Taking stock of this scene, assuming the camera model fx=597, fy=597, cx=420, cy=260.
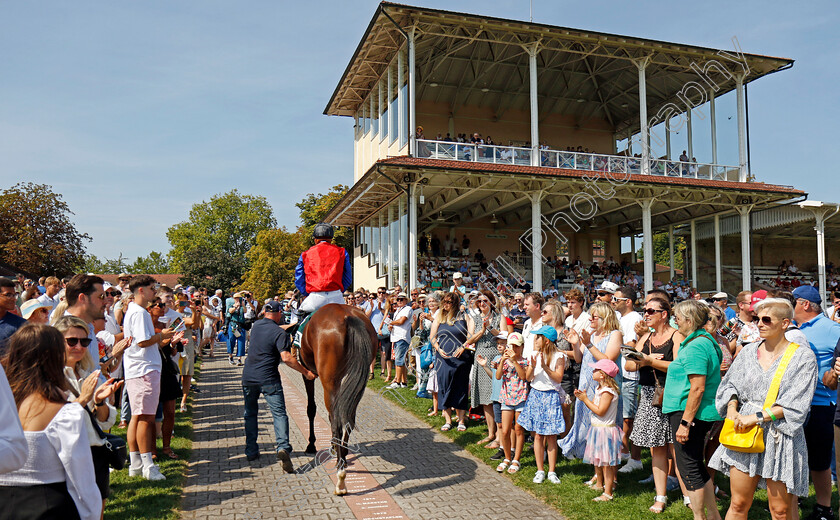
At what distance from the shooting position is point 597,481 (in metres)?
6.16

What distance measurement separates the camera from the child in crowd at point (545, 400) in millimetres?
6328

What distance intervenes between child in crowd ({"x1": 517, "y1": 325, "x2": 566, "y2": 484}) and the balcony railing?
16059 mm

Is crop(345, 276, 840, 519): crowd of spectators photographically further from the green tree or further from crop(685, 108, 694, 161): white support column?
the green tree

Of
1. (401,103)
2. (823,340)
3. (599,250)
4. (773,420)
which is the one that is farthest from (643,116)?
(773,420)

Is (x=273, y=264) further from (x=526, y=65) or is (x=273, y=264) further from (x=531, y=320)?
(x=531, y=320)

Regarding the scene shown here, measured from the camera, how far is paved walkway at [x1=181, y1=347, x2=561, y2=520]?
5602mm

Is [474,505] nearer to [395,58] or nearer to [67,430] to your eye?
[67,430]

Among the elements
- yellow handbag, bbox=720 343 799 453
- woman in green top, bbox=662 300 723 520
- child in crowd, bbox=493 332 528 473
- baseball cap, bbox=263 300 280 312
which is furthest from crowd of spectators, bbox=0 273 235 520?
woman in green top, bbox=662 300 723 520

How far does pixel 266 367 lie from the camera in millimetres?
7238

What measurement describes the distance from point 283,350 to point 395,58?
63.9 feet

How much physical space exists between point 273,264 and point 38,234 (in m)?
17.2

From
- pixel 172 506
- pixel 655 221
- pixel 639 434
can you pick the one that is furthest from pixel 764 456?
pixel 655 221

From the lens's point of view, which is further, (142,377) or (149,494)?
(142,377)

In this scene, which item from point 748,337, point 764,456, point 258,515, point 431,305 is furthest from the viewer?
point 431,305
